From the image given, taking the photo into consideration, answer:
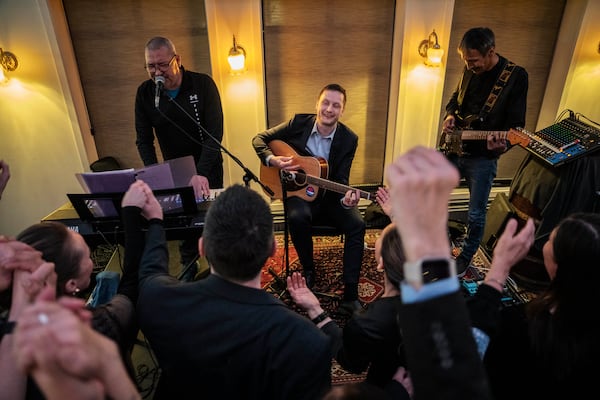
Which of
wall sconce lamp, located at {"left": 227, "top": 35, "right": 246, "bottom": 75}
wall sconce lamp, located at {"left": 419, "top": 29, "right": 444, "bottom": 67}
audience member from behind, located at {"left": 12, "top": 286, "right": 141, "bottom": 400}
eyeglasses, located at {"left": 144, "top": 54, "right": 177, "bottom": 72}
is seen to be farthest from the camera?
wall sconce lamp, located at {"left": 419, "top": 29, "right": 444, "bottom": 67}

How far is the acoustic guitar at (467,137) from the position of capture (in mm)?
2506

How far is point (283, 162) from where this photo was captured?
2.58m

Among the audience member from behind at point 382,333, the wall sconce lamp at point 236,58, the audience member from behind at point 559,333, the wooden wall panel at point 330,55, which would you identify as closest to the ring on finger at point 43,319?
the audience member from behind at point 382,333

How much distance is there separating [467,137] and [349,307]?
155 centimetres

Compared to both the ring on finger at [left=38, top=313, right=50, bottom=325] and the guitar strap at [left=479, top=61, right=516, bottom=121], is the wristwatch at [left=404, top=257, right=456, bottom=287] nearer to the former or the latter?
the ring on finger at [left=38, top=313, right=50, bottom=325]

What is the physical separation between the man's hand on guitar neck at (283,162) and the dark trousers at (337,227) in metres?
0.23

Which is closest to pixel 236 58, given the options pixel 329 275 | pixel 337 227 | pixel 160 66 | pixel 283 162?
pixel 160 66

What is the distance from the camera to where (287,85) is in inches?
142

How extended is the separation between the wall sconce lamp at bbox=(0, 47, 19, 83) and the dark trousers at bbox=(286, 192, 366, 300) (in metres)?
2.66

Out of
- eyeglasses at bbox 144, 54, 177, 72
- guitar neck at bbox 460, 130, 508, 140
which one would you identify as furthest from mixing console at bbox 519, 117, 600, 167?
eyeglasses at bbox 144, 54, 177, 72

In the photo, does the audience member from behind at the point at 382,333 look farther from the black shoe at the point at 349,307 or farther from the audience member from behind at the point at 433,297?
the black shoe at the point at 349,307

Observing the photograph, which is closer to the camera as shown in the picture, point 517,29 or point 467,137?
point 467,137

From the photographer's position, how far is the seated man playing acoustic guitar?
2529 millimetres

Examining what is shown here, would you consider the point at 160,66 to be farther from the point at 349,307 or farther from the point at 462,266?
the point at 462,266
